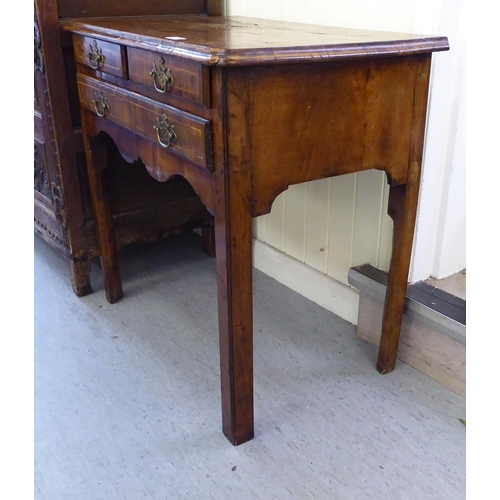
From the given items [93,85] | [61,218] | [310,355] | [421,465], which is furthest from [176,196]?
[421,465]

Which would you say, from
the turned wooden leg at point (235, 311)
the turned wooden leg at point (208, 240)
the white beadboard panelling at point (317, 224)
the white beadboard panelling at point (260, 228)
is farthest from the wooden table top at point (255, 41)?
the turned wooden leg at point (208, 240)

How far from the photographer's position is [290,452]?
3.83 ft

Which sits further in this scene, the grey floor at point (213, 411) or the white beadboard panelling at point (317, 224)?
the white beadboard panelling at point (317, 224)

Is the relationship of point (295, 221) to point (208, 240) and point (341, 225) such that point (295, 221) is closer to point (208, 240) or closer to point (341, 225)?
point (341, 225)

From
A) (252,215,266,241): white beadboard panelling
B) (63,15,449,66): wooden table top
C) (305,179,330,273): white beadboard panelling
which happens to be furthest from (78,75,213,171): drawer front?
(252,215,266,241): white beadboard panelling

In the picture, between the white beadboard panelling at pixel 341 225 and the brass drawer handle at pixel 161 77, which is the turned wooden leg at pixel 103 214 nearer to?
the brass drawer handle at pixel 161 77

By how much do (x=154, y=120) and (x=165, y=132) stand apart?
60mm

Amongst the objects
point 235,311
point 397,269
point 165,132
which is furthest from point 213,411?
point 165,132

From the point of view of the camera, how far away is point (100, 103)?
1383mm

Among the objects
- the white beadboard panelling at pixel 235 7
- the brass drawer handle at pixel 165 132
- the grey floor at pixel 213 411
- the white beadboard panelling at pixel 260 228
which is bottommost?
the grey floor at pixel 213 411

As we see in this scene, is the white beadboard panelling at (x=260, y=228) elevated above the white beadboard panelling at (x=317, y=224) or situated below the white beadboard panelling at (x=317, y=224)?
below

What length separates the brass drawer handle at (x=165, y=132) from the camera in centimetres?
108

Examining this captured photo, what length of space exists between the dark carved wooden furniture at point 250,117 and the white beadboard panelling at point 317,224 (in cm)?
36
